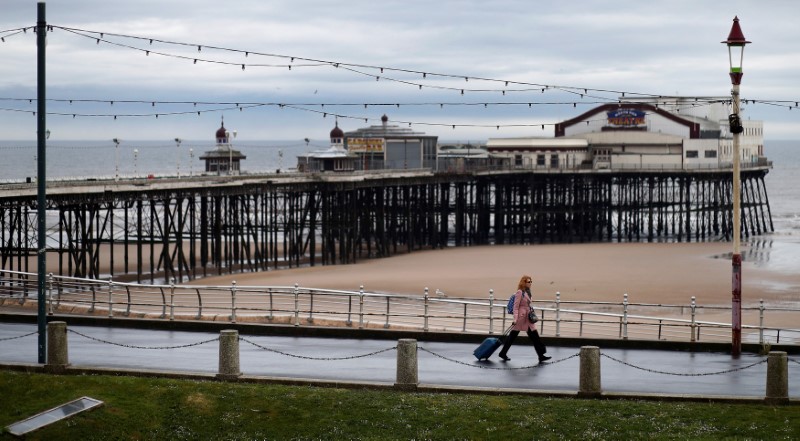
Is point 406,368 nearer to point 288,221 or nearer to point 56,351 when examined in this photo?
point 56,351

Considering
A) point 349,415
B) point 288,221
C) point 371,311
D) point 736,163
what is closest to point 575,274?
point 371,311

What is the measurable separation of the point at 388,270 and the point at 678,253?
18.9 m

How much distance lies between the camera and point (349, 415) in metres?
16.7

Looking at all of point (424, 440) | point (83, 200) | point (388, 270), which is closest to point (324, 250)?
point (388, 270)

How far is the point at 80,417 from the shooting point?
53.5 feet

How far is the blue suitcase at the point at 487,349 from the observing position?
20891 mm

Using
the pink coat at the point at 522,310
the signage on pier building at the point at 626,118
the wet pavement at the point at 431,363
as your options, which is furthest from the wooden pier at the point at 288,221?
the pink coat at the point at 522,310

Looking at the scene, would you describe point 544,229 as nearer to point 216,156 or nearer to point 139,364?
point 216,156

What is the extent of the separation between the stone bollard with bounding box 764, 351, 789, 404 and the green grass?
19cm

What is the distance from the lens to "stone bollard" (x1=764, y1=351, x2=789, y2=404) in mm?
17328

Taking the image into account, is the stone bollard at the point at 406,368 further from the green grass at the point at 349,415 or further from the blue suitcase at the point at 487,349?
the blue suitcase at the point at 487,349

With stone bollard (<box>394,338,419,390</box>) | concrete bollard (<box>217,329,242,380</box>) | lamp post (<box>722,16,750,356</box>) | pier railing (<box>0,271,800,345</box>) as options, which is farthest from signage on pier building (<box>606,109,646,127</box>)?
concrete bollard (<box>217,329,242,380</box>)

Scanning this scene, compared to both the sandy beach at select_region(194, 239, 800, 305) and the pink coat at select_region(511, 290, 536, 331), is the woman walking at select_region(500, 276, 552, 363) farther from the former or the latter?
the sandy beach at select_region(194, 239, 800, 305)

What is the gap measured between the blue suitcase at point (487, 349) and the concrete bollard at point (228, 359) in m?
4.29
